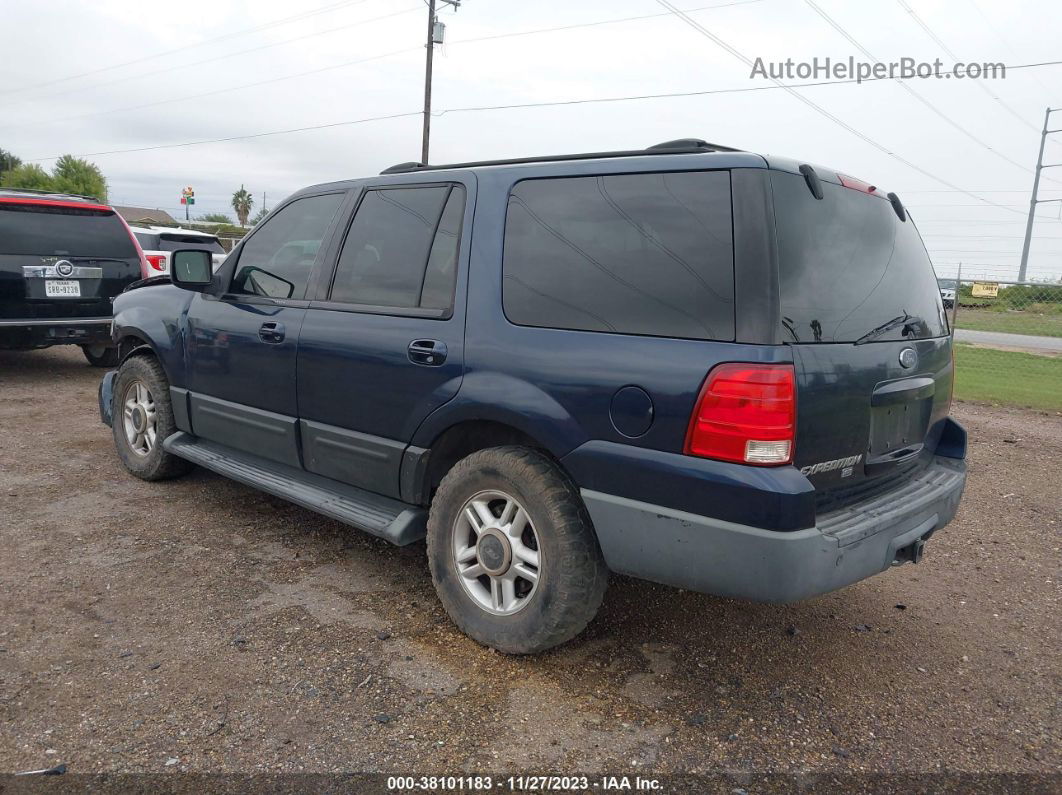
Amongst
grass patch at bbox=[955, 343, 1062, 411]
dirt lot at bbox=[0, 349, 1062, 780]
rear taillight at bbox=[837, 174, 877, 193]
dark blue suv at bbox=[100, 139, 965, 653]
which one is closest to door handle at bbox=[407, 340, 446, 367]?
dark blue suv at bbox=[100, 139, 965, 653]

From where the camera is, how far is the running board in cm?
352

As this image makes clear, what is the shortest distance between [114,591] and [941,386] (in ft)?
12.5

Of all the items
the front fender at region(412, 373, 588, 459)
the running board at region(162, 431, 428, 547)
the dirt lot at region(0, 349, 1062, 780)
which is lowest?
the dirt lot at region(0, 349, 1062, 780)

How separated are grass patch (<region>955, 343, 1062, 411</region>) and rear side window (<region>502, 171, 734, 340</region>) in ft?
27.2

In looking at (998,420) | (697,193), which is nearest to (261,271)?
(697,193)

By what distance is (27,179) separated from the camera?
2569 inches

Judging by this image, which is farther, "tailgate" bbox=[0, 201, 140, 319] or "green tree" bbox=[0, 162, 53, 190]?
"green tree" bbox=[0, 162, 53, 190]

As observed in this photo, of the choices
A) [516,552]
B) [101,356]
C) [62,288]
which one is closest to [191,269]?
[516,552]

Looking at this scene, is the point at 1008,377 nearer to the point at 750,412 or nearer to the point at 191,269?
the point at 750,412

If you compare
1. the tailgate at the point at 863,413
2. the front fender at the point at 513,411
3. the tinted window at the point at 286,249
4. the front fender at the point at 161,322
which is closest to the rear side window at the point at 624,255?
the front fender at the point at 513,411

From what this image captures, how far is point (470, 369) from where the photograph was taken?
10.6 ft

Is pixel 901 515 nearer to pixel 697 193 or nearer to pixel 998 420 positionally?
pixel 697 193

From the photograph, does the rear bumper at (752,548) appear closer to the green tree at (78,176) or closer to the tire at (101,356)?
the tire at (101,356)

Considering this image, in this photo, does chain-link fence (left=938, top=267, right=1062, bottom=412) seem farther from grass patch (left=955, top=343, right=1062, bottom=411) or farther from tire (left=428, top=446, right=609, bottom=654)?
tire (left=428, top=446, right=609, bottom=654)
